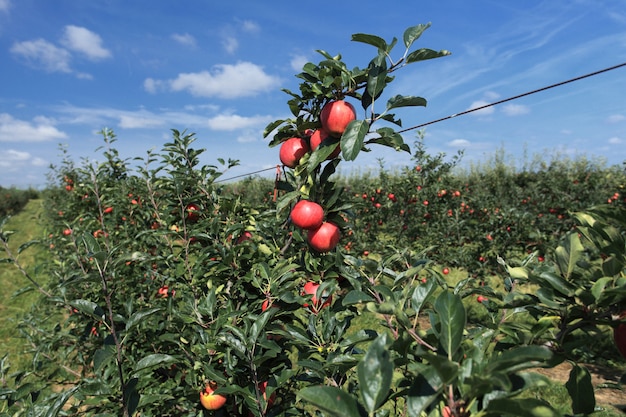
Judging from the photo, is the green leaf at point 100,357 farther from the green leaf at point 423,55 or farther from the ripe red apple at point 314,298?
the green leaf at point 423,55

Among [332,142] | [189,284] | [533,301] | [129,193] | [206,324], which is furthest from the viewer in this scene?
[129,193]

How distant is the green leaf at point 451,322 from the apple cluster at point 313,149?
0.83m

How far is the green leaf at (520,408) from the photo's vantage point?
56 centimetres

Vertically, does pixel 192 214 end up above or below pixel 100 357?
above

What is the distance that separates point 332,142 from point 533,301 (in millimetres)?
866

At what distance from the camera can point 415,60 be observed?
1.28 meters

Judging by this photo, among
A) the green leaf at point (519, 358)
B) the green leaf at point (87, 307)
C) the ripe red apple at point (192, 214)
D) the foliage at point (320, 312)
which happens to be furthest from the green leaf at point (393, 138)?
the ripe red apple at point (192, 214)

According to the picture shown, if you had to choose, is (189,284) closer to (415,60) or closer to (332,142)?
(332,142)


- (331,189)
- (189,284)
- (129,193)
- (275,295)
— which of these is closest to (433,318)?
(275,295)

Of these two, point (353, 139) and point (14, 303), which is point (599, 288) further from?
point (14, 303)

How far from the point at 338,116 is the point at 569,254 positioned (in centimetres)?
85

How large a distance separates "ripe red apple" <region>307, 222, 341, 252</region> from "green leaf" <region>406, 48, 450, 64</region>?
716 mm

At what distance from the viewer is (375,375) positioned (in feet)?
2.05

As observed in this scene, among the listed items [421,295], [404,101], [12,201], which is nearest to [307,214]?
[404,101]
